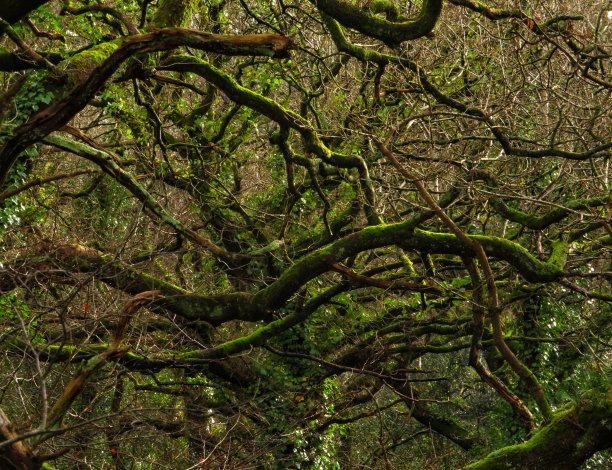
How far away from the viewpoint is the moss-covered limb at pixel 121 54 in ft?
20.1

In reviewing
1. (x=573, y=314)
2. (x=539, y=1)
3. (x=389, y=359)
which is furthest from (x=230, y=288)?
(x=539, y=1)

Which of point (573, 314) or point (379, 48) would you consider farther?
point (573, 314)

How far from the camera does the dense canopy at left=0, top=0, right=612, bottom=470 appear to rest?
313 inches

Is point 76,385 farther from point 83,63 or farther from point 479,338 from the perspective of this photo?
point 479,338

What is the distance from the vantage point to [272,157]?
13383 millimetres

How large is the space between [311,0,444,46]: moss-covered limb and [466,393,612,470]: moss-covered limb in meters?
3.48

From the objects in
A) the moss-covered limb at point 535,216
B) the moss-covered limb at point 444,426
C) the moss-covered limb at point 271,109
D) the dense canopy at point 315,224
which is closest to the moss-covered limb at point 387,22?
the dense canopy at point 315,224

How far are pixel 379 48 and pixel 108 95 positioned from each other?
4.17 metres

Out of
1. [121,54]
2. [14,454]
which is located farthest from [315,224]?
[14,454]

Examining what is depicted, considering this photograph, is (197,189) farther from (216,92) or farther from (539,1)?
(539,1)

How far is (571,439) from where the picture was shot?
23.1 ft

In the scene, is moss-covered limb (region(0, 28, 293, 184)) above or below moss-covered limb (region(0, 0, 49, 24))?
below

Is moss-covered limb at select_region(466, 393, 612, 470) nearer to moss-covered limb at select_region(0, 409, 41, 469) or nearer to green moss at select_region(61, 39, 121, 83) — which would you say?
moss-covered limb at select_region(0, 409, 41, 469)

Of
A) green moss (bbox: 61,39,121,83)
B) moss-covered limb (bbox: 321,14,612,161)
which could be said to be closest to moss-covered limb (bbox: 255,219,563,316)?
moss-covered limb (bbox: 321,14,612,161)
